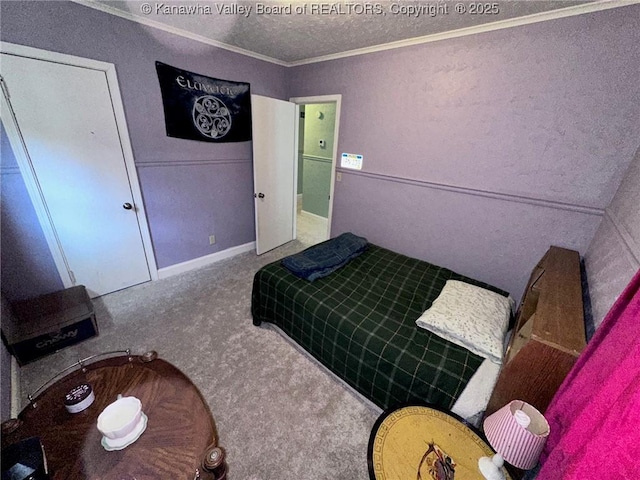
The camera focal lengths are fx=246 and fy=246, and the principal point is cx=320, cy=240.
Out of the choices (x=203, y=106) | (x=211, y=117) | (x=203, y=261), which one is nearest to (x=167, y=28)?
(x=203, y=106)

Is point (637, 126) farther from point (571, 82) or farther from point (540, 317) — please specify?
point (540, 317)

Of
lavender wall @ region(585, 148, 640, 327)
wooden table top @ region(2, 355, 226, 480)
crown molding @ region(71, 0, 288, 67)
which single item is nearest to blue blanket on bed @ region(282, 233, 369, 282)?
wooden table top @ region(2, 355, 226, 480)

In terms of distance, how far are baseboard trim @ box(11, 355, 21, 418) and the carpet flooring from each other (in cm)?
3

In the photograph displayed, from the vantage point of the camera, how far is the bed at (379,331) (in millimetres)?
1271

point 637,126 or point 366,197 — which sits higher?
point 637,126

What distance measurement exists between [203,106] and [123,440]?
2.69 metres

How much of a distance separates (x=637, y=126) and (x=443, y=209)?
1.20 meters

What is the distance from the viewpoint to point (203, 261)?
3.01m

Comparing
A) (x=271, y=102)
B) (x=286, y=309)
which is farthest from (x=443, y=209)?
(x=271, y=102)

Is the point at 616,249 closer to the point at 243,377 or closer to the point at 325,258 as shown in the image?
the point at 325,258

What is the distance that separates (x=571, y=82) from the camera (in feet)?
5.32

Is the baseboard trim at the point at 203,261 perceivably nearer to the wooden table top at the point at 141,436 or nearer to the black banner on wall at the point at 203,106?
the black banner on wall at the point at 203,106

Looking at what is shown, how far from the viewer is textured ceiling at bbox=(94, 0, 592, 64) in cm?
166

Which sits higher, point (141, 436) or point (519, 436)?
point (519, 436)
